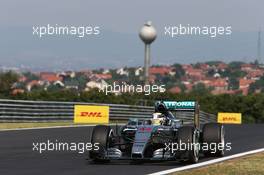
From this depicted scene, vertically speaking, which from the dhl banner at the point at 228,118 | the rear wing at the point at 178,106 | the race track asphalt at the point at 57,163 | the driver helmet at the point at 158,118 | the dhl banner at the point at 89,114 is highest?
the rear wing at the point at 178,106

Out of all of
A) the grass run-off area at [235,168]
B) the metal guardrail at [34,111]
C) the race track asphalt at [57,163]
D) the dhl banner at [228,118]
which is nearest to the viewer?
the grass run-off area at [235,168]

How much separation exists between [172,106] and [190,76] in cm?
6035

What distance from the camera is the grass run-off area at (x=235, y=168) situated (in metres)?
11.6

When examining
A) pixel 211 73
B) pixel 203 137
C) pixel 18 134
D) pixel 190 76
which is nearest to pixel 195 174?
pixel 203 137

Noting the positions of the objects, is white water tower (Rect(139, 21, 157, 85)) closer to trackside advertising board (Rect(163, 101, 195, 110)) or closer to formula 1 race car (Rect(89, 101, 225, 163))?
trackside advertising board (Rect(163, 101, 195, 110))

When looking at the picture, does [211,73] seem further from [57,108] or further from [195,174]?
[195,174]

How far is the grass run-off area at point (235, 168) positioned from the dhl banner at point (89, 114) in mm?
18155

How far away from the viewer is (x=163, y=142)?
1355 cm

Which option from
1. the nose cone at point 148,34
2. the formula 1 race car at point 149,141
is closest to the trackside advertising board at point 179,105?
the formula 1 race car at point 149,141

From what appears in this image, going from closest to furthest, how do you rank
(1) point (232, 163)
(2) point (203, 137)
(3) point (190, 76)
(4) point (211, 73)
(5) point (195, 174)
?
(5) point (195, 174) → (1) point (232, 163) → (2) point (203, 137) → (3) point (190, 76) → (4) point (211, 73)

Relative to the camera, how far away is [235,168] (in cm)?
1238

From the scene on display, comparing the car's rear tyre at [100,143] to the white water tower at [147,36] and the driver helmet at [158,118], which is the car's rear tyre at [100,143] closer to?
the driver helmet at [158,118]

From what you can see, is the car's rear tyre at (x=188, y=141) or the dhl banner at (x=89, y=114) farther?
the dhl banner at (x=89, y=114)

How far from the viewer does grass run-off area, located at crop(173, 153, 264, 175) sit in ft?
38.1
